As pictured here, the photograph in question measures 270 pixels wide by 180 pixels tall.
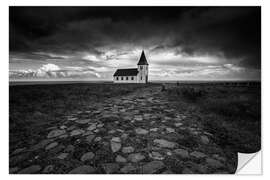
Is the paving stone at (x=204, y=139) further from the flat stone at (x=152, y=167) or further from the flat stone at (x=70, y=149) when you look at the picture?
the flat stone at (x=70, y=149)

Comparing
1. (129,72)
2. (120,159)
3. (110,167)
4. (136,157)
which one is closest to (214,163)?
(136,157)

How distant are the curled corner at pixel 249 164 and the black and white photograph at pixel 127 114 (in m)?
0.10

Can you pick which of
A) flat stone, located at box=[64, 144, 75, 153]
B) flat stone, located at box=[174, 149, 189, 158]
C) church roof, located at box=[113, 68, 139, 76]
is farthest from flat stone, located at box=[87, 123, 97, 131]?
church roof, located at box=[113, 68, 139, 76]

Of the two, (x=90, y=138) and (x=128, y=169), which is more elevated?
(x=90, y=138)

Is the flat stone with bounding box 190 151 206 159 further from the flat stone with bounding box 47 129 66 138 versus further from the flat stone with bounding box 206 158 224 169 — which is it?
the flat stone with bounding box 47 129 66 138

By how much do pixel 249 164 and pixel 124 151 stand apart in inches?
110

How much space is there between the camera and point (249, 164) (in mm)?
2861

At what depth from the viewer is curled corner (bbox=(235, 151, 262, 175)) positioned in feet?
8.68

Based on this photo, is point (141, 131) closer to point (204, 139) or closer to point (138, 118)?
point (138, 118)

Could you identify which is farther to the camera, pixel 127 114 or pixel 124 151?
pixel 127 114

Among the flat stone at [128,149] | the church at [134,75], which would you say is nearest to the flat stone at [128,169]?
→ the flat stone at [128,149]

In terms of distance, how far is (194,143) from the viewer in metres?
2.72
